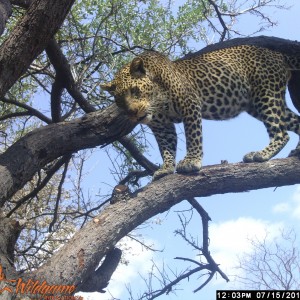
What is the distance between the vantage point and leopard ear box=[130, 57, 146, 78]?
242 inches

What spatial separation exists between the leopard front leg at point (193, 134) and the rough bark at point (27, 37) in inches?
65.7

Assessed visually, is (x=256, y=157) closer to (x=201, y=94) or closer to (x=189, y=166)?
(x=189, y=166)

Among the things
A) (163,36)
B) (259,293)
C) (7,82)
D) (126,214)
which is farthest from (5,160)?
(163,36)

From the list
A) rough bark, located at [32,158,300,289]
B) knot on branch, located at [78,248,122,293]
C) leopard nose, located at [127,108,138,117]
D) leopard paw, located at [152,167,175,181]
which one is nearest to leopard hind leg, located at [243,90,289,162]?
rough bark, located at [32,158,300,289]

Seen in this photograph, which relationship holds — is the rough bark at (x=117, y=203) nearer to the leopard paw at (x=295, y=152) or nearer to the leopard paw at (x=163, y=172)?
the leopard paw at (x=295, y=152)

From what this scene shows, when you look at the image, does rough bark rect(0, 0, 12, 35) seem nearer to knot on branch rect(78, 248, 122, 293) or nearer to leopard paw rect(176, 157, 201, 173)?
leopard paw rect(176, 157, 201, 173)

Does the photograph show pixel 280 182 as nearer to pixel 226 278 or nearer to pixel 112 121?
pixel 226 278

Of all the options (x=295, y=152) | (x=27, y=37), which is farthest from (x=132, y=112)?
(x=295, y=152)

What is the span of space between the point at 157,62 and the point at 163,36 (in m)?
2.52

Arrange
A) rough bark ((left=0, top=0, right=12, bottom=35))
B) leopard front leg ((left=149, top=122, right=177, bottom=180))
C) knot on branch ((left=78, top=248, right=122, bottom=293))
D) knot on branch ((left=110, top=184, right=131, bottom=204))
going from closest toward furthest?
knot on branch ((left=78, top=248, right=122, bottom=293)), knot on branch ((left=110, top=184, right=131, bottom=204)), rough bark ((left=0, top=0, right=12, bottom=35)), leopard front leg ((left=149, top=122, right=177, bottom=180))

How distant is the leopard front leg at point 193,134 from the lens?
5.99 meters

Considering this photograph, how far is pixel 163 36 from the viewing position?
8.85 m

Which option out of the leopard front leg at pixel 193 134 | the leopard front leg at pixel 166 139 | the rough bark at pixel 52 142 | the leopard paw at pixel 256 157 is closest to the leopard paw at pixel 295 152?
the leopard paw at pixel 256 157

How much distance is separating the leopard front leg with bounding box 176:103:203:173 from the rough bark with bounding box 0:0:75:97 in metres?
1.67
